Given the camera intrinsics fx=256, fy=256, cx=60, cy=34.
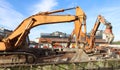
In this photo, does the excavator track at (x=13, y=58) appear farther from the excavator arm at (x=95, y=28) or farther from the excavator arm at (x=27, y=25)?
the excavator arm at (x=95, y=28)

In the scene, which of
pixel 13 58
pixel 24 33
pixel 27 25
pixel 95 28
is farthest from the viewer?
pixel 95 28

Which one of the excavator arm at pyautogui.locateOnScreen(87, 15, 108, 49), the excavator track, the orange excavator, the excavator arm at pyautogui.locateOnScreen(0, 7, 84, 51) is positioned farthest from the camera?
the excavator arm at pyautogui.locateOnScreen(87, 15, 108, 49)

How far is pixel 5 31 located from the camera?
783 inches

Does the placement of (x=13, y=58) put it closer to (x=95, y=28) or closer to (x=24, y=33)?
(x=24, y=33)

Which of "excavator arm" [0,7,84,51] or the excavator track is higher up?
"excavator arm" [0,7,84,51]

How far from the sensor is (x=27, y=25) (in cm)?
1692

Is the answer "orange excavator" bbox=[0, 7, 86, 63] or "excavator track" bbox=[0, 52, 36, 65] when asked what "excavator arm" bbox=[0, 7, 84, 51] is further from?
"excavator track" bbox=[0, 52, 36, 65]

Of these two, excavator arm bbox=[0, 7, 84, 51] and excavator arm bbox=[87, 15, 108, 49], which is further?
excavator arm bbox=[87, 15, 108, 49]

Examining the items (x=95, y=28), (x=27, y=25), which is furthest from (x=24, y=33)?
(x=95, y=28)

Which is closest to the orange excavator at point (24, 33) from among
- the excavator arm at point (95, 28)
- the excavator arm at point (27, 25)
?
the excavator arm at point (27, 25)

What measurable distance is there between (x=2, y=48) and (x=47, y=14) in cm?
393

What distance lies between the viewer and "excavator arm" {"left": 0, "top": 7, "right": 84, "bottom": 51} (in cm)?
1628

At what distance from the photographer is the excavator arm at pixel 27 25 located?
1628 cm

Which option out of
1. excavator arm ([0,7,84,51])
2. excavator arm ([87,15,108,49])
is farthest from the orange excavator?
excavator arm ([87,15,108,49])
